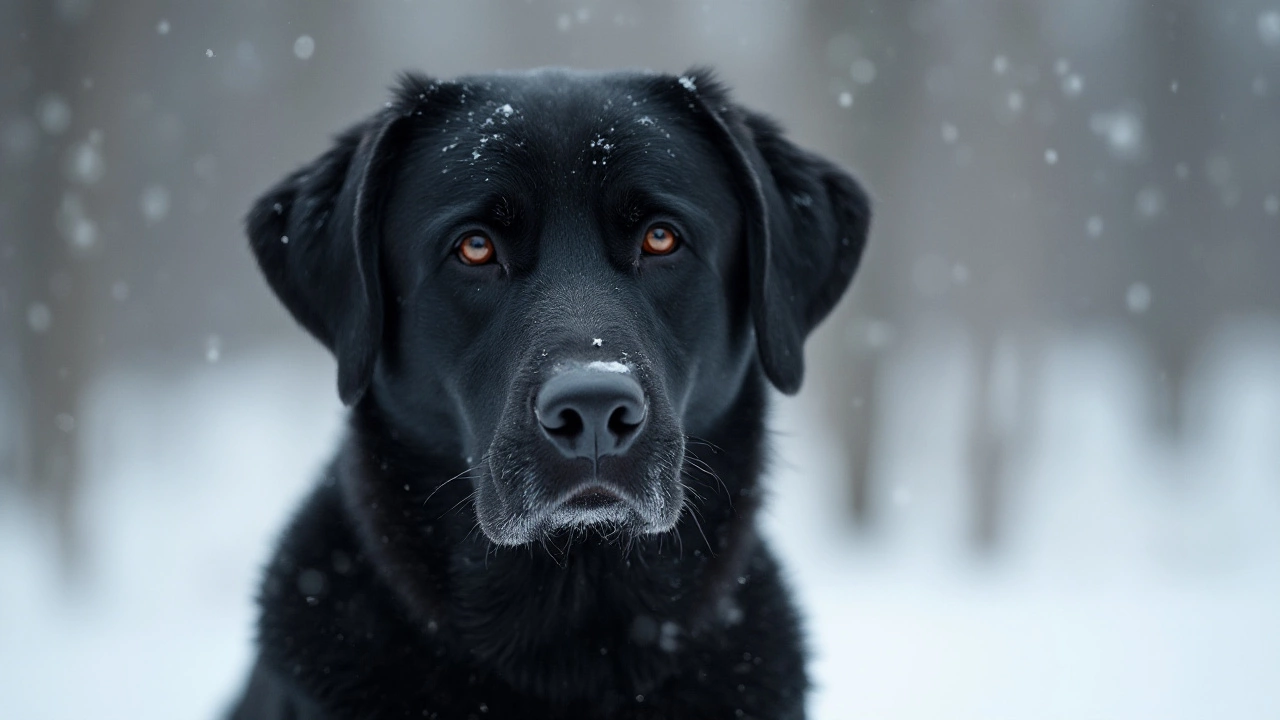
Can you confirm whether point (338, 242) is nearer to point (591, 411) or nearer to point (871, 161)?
point (591, 411)

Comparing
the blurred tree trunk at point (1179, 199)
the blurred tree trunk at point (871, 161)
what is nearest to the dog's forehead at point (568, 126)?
the blurred tree trunk at point (871, 161)

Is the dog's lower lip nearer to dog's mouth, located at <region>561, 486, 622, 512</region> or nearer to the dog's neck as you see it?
dog's mouth, located at <region>561, 486, 622, 512</region>

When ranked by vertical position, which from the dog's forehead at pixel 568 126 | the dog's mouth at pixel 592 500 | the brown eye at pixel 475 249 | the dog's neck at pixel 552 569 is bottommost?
the dog's neck at pixel 552 569

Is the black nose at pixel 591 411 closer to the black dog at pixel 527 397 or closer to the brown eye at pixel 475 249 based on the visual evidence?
the black dog at pixel 527 397

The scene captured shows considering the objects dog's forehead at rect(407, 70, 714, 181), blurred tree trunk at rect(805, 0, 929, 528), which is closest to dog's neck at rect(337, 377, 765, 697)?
dog's forehead at rect(407, 70, 714, 181)

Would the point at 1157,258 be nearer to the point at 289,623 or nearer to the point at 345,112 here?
the point at 345,112

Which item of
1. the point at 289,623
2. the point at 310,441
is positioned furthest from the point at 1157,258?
the point at 289,623

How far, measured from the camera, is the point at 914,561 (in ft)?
29.2

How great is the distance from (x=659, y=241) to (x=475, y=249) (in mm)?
527

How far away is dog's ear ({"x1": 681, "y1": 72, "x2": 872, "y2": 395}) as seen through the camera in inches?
124

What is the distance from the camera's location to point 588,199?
9.67ft

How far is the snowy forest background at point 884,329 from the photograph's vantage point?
6777mm

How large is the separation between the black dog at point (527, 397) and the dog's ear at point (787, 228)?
0.01 metres

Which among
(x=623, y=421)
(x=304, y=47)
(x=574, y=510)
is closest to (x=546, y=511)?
(x=574, y=510)
